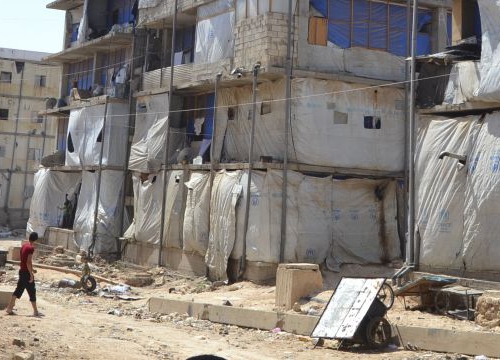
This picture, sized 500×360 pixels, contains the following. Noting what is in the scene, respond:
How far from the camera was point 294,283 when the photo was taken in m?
15.6

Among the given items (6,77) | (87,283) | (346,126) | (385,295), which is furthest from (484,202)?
(6,77)

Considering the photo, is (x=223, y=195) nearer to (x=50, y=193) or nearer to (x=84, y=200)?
(x=84, y=200)

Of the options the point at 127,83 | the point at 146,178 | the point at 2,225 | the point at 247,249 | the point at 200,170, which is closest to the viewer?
the point at 247,249

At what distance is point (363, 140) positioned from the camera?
21203mm

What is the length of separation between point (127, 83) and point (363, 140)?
11.1 metres

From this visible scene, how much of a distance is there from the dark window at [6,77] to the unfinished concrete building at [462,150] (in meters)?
38.8

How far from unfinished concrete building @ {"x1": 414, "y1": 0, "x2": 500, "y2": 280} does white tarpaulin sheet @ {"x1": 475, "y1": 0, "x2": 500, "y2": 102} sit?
19 mm

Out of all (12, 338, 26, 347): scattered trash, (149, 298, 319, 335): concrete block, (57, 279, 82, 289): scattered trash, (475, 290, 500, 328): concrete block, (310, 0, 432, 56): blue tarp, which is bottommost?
(12, 338, 26, 347): scattered trash

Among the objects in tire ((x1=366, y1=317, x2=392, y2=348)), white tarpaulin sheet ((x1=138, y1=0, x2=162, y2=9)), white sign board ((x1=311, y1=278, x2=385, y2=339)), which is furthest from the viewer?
white tarpaulin sheet ((x1=138, y1=0, x2=162, y2=9))

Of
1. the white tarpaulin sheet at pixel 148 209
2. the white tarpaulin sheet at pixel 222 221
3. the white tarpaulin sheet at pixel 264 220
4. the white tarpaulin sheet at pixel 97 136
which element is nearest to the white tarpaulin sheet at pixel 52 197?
the white tarpaulin sheet at pixel 97 136

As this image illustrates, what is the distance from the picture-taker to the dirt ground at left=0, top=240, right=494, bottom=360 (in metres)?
11.1

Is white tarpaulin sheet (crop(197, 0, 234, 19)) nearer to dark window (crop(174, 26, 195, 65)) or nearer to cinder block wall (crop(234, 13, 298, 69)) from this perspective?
cinder block wall (crop(234, 13, 298, 69))

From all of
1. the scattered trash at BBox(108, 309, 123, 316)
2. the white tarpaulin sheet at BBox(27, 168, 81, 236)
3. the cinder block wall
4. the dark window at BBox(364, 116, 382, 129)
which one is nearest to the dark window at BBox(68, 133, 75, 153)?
the white tarpaulin sheet at BBox(27, 168, 81, 236)

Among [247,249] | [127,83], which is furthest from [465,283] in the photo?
[127,83]
